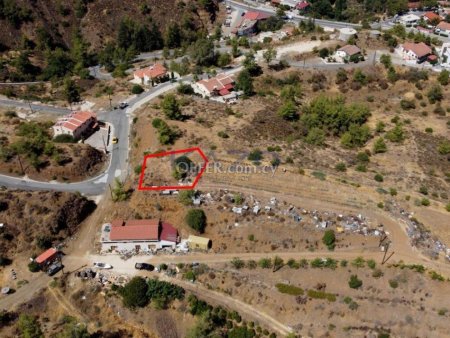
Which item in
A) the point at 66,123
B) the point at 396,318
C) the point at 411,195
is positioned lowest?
the point at 396,318

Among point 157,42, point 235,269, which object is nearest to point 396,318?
point 235,269

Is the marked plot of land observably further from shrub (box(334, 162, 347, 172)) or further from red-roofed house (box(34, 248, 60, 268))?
shrub (box(334, 162, 347, 172))

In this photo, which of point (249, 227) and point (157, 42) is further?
point (157, 42)

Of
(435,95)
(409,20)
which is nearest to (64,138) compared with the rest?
(435,95)

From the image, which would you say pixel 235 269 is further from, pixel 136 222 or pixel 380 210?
pixel 380 210

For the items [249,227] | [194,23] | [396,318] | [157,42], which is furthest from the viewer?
[194,23]

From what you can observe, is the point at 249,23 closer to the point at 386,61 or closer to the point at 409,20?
the point at 386,61

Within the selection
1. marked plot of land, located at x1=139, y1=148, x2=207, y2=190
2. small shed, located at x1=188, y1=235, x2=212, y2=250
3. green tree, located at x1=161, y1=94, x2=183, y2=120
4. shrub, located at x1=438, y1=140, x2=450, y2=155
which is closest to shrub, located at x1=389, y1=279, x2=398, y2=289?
small shed, located at x1=188, y1=235, x2=212, y2=250
